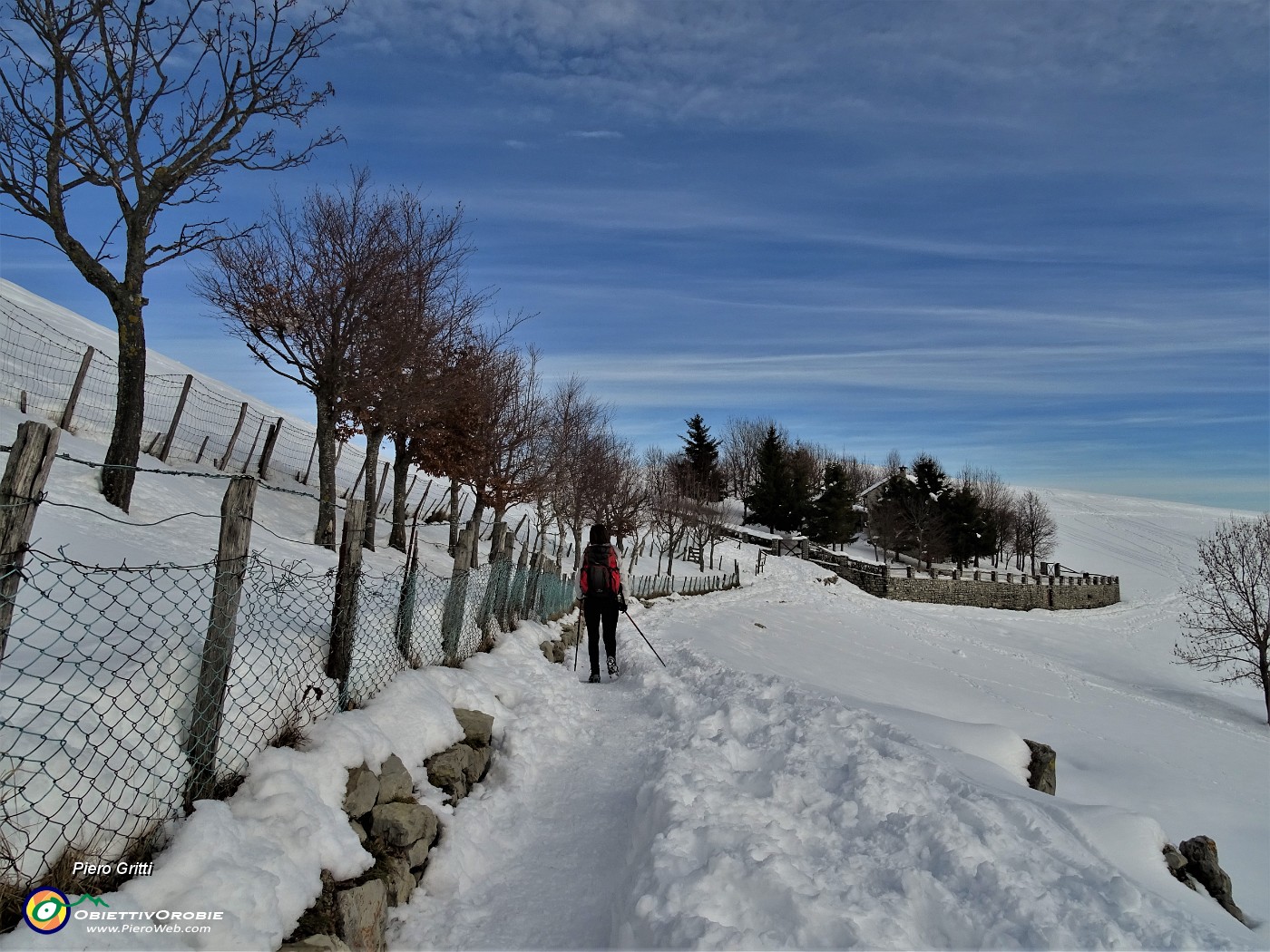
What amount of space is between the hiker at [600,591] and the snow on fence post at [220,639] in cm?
520

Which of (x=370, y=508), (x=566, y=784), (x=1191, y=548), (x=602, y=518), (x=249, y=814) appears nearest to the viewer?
(x=249, y=814)

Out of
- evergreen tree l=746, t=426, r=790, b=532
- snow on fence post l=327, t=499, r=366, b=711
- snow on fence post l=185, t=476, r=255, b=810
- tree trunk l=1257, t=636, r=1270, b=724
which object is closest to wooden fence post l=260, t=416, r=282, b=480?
snow on fence post l=327, t=499, r=366, b=711

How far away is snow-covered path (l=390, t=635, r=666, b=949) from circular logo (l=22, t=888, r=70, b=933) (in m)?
1.50

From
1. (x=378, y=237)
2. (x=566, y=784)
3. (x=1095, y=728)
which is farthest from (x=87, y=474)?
(x=1095, y=728)

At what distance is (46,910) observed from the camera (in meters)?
2.08

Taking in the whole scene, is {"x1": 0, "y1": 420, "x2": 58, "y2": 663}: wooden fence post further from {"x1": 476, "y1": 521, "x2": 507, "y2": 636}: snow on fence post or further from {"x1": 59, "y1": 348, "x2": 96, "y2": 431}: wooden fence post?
{"x1": 59, "y1": 348, "x2": 96, "y2": 431}: wooden fence post

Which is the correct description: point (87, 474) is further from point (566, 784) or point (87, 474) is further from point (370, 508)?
point (566, 784)

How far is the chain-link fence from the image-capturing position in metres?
2.35

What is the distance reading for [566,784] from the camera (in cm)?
496

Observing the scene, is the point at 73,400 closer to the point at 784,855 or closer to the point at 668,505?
the point at 784,855

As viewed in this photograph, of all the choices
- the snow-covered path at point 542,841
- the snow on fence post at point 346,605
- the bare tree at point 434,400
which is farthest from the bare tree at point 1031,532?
the snow on fence post at point 346,605

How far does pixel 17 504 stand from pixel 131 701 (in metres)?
1.00

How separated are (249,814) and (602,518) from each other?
98.5ft

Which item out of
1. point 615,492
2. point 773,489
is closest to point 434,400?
point 615,492
